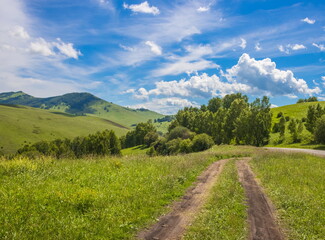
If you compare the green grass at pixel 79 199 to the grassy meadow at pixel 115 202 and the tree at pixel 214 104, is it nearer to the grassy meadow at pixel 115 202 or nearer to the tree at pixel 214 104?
the grassy meadow at pixel 115 202

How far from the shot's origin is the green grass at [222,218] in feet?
28.3

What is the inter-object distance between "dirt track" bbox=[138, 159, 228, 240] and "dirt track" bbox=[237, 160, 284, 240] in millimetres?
2746

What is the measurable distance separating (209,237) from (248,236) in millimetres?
1749

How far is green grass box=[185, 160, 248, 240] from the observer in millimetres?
8641

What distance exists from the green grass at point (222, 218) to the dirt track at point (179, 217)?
438 mm

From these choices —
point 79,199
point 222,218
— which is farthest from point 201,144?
point 79,199

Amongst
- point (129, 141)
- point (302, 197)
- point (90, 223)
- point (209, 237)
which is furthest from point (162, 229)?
point (129, 141)

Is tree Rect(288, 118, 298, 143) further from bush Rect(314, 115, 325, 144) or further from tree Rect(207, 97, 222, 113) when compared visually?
tree Rect(207, 97, 222, 113)

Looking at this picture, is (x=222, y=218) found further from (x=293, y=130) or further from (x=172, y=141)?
(x=172, y=141)

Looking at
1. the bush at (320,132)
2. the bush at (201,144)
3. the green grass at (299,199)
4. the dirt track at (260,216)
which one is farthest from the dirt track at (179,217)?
the bush at (201,144)

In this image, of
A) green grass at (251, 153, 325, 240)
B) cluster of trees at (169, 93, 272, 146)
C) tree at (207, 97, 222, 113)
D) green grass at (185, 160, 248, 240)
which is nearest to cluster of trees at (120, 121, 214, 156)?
cluster of trees at (169, 93, 272, 146)

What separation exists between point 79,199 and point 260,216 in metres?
9.45

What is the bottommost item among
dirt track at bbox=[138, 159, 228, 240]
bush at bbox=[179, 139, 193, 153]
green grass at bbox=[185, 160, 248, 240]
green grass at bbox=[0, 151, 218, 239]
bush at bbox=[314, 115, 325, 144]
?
bush at bbox=[179, 139, 193, 153]

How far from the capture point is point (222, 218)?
10250mm
